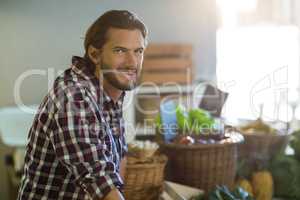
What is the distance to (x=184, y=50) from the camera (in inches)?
61.9

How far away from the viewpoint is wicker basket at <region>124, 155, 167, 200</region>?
108 centimetres

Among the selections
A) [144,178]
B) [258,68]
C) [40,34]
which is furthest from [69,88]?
[258,68]

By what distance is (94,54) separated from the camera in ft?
2.46

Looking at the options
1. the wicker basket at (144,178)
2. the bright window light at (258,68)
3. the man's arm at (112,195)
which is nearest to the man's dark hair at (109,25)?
the man's arm at (112,195)

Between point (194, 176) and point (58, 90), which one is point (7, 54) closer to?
point (58, 90)

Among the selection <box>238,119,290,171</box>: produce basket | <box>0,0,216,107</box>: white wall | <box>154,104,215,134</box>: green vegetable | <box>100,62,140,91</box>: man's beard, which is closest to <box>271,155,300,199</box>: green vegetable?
<box>238,119,290,171</box>: produce basket

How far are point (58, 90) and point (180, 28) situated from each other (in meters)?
0.89

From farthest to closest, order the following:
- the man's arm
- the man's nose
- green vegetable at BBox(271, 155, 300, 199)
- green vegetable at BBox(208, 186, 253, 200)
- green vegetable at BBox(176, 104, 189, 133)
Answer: green vegetable at BBox(271, 155, 300, 199), green vegetable at BBox(176, 104, 189, 133), green vegetable at BBox(208, 186, 253, 200), the man's nose, the man's arm

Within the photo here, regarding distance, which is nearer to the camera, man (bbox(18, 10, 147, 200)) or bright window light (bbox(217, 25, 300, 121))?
man (bbox(18, 10, 147, 200))

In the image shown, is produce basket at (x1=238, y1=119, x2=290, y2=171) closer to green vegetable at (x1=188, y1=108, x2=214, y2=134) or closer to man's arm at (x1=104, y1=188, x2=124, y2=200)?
green vegetable at (x1=188, y1=108, x2=214, y2=134)

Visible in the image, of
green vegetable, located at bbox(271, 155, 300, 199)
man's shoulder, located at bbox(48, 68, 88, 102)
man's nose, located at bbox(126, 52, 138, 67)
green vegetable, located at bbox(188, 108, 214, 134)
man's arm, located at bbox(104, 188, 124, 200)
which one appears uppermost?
man's nose, located at bbox(126, 52, 138, 67)

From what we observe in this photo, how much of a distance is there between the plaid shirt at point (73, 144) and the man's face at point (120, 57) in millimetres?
30

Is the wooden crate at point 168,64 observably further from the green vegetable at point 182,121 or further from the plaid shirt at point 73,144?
the plaid shirt at point 73,144

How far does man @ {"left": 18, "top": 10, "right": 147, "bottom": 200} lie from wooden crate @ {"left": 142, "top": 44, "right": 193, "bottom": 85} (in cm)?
75
